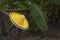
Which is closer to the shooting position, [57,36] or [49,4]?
[57,36]

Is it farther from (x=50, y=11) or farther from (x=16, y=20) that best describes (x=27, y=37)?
(x=16, y=20)

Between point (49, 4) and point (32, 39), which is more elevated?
point (49, 4)

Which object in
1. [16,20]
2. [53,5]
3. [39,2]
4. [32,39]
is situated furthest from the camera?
[53,5]

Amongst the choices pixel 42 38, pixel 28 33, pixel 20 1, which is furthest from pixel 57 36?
pixel 20 1

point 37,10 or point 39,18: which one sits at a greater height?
point 37,10

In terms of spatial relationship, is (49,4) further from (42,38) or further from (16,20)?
(16,20)

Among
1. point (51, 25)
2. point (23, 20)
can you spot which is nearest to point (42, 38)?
point (51, 25)

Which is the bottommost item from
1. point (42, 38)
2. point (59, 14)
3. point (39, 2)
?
point (42, 38)

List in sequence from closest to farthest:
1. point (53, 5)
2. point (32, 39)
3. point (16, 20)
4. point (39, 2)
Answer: point (16, 20), point (32, 39), point (39, 2), point (53, 5)

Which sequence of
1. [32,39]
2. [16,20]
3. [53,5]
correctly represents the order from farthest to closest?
[53,5] < [32,39] < [16,20]
